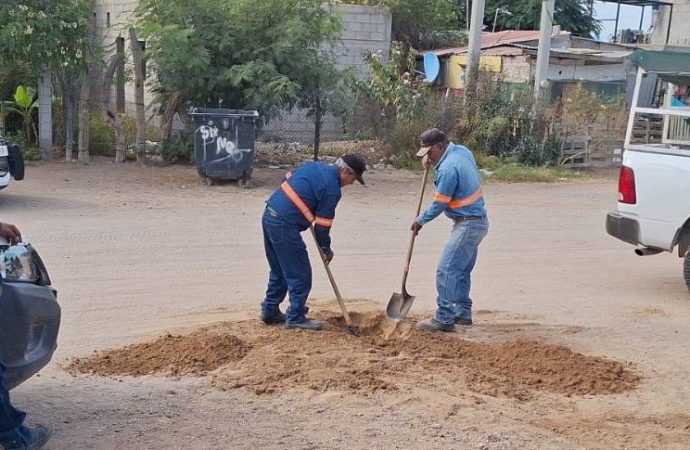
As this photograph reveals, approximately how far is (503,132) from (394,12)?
374 inches

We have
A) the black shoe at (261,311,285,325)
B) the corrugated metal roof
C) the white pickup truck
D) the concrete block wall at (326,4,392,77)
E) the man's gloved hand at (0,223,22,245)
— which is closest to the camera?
the man's gloved hand at (0,223,22,245)

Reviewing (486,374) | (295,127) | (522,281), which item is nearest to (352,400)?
(486,374)

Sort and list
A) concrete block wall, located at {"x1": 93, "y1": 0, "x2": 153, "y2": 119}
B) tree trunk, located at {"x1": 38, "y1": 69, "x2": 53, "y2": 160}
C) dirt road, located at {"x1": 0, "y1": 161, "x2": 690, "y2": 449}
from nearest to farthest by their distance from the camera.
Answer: dirt road, located at {"x1": 0, "y1": 161, "x2": 690, "y2": 449}
tree trunk, located at {"x1": 38, "y1": 69, "x2": 53, "y2": 160}
concrete block wall, located at {"x1": 93, "y1": 0, "x2": 153, "y2": 119}

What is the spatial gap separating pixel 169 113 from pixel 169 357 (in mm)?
11371

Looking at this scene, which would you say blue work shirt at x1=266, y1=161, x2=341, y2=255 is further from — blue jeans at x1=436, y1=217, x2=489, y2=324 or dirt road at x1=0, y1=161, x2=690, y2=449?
blue jeans at x1=436, y1=217, x2=489, y2=324

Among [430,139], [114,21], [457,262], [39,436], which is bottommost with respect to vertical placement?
[39,436]

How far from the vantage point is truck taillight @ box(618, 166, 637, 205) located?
864cm

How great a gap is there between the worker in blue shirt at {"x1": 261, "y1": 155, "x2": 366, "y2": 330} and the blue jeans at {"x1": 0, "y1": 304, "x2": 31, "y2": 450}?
2.66 metres

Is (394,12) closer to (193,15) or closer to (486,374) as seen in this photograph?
(193,15)

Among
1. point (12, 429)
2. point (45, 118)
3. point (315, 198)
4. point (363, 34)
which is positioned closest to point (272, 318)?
point (315, 198)

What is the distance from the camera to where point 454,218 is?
7.39 m

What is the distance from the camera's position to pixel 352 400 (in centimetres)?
546

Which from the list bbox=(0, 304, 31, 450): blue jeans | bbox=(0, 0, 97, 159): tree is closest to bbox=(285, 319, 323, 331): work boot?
bbox=(0, 304, 31, 450): blue jeans

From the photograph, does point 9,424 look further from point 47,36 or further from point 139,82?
point 139,82
